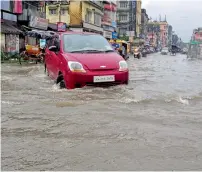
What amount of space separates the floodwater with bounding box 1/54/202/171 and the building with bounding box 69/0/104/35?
36928 millimetres

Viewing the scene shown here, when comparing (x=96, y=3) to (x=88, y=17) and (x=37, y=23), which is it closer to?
(x=88, y=17)

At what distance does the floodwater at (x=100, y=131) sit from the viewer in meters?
2.96

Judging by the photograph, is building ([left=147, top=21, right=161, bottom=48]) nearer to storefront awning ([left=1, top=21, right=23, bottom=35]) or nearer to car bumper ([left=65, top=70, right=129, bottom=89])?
storefront awning ([left=1, top=21, right=23, bottom=35])

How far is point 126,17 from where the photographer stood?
3273 inches

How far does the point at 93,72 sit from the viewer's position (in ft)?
21.0

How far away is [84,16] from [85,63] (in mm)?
39337

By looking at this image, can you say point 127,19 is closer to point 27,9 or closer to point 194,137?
point 27,9

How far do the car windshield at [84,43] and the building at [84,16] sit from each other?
34.8 m

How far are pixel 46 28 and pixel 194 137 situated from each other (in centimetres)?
2869

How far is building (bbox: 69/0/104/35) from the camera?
42.5 m

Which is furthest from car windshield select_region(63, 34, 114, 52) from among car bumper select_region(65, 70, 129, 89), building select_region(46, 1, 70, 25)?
building select_region(46, 1, 70, 25)

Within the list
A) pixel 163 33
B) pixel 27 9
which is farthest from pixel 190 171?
pixel 163 33

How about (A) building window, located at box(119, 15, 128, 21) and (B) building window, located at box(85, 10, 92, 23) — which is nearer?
(B) building window, located at box(85, 10, 92, 23)

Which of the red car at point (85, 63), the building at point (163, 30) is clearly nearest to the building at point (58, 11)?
the red car at point (85, 63)
